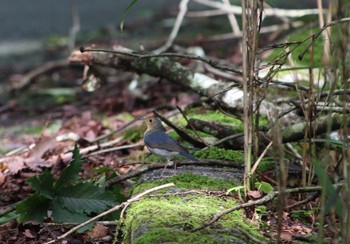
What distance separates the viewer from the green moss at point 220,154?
2900 mm

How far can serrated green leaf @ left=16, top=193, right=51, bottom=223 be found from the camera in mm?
2564

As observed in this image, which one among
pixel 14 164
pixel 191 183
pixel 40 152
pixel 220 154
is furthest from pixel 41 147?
pixel 191 183

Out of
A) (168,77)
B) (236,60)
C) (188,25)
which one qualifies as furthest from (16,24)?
(168,77)

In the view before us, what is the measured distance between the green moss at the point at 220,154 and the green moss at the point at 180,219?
0.50 metres

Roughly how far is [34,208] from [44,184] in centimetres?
10

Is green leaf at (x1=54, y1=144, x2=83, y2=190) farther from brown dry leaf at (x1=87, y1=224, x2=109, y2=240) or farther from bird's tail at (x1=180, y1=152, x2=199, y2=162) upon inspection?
bird's tail at (x1=180, y1=152, x2=199, y2=162)

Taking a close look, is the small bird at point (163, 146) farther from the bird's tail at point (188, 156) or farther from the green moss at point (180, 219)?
the green moss at point (180, 219)

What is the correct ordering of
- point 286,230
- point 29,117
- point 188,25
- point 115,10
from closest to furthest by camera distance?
point 286,230 < point 29,117 < point 188,25 < point 115,10

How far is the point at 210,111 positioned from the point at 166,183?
4.45 feet

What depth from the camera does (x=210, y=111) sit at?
3.89 meters

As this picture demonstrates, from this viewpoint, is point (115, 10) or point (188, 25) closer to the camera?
point (188, 25)

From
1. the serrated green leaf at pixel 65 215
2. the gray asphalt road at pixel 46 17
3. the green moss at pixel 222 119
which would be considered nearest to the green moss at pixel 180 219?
the serrated green leaf at pixel 65 215

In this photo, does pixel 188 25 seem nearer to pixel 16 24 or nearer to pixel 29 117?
pixel 16 24

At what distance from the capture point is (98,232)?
8.75 feet
